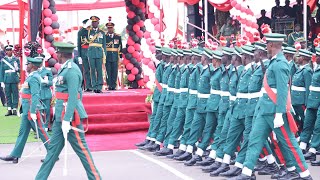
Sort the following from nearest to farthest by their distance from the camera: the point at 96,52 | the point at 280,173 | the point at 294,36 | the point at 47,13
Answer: the point at 280,173 < the point at 47,13 < the point at 96,52 < the point at 294,36

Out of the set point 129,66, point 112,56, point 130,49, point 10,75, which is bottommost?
point 10,75

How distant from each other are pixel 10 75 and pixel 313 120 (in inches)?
426

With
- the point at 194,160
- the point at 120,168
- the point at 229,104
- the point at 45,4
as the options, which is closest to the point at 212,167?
the point at 194,160

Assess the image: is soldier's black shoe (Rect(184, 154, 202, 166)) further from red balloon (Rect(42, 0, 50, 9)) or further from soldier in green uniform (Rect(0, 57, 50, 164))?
red balloon (Rect(42, 0, 50, 9))


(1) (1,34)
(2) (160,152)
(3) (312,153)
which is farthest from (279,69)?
(1) (1,34)

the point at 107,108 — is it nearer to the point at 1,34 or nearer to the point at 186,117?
the point at 186,117

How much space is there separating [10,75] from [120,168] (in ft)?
31.3

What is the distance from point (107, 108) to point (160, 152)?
333 centimetres

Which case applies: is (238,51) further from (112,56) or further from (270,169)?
(112,56)

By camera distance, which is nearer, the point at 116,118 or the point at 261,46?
the point at 261,46

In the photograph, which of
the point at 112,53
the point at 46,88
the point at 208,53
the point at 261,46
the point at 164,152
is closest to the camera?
the point at 261,46

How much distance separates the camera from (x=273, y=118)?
312 inches

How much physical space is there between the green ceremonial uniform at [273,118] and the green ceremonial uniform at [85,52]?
8420mm

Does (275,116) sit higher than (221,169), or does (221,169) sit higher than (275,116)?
(275,116)
